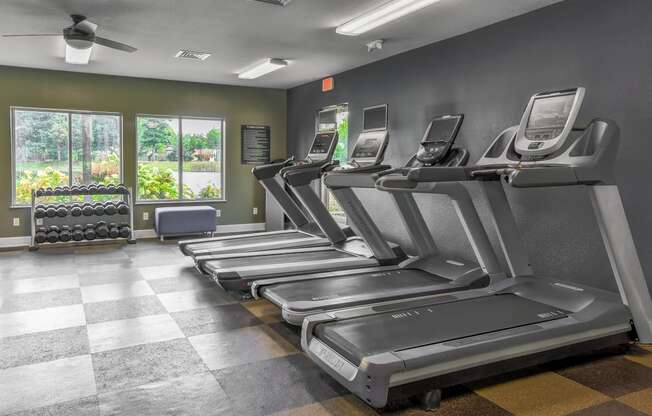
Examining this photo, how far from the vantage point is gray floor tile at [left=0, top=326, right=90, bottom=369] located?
3.24 meters

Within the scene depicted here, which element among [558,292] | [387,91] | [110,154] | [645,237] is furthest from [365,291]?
[110,154]

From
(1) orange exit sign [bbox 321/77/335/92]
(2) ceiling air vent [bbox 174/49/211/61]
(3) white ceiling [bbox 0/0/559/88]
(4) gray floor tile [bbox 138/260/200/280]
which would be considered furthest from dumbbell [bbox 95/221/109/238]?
(1) orange exit sign [bbox 321/77/335/92]

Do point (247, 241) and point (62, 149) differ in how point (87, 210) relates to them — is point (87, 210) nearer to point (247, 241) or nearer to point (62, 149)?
point (62, 149)

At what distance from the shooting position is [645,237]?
12.3ft

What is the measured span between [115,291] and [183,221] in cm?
312

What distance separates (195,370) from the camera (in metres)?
3.09

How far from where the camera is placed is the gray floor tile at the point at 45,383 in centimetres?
266

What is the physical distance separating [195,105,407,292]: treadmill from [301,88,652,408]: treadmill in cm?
139

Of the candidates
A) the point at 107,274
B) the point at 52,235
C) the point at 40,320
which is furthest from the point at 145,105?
the point at 40,320

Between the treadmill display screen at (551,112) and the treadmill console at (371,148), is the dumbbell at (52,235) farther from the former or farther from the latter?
the treadmill display screen at (551,112)

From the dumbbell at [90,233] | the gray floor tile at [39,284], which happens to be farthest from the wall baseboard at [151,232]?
the gray floor tile at [39,284]

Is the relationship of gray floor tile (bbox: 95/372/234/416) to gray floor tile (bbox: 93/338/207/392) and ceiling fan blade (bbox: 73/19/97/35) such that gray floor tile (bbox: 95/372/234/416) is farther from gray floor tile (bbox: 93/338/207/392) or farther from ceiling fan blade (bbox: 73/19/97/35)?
ceiling fan blade (bbox: 73/19/97/35)

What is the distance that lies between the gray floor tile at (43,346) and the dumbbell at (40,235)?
3.78m

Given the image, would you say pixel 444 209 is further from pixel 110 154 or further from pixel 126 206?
pixel 110 154
